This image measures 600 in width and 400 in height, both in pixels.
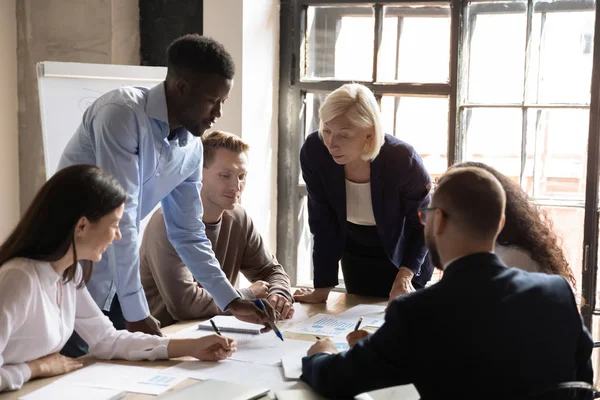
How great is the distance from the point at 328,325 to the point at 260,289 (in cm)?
46

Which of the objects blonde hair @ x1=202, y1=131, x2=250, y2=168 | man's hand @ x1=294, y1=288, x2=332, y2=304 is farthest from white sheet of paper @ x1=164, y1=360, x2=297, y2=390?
blonde hair @ x1=202, y1=131, x2=250, y2=168

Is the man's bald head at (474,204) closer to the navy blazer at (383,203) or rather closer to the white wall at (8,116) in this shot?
the navy blazer at (383,203)

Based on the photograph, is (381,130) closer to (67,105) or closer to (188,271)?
(188,271)

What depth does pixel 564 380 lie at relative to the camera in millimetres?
1450

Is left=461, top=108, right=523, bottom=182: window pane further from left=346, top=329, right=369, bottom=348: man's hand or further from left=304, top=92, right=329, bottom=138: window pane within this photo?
left=346, top=329, right=369, bottom=348: man's hand

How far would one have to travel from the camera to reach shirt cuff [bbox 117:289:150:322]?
193 cm

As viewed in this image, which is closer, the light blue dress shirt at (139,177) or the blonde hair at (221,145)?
the light blue dress shirt at (139,177)

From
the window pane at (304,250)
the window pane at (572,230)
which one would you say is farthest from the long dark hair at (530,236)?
the window pane at (304,250)

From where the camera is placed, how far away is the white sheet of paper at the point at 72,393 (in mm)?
1547

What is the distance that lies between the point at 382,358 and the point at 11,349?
0.82 m

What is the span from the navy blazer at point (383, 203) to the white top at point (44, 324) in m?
0.96

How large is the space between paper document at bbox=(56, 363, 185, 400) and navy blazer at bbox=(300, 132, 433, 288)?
3.39 feet

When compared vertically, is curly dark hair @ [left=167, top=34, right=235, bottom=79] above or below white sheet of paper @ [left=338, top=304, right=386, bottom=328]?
above

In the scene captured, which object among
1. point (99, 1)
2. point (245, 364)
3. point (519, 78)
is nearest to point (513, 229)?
point (245, 364)
